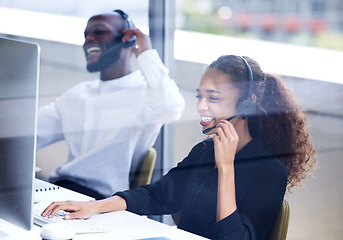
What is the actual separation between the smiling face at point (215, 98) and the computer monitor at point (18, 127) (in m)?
0.76

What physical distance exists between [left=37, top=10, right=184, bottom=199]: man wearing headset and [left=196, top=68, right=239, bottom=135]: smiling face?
1.50 feet

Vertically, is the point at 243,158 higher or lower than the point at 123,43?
lower

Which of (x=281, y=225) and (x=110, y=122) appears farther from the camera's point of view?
(x=110, y=122)

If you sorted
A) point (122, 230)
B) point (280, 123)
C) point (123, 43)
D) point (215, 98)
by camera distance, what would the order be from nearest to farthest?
point (122, 230) → point (280, 123) → point (215, 98) → point (123, 43)

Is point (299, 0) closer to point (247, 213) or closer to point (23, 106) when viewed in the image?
point (247, 213)

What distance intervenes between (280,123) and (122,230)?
0.61 metres

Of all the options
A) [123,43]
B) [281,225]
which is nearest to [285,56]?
[281,225]

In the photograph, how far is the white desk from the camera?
4.78ft

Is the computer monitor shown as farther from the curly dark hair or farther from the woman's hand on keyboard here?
the curly dark hair

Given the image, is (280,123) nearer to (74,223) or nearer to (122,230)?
(122,230)

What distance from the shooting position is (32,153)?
123 centimetres

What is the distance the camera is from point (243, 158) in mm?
1771

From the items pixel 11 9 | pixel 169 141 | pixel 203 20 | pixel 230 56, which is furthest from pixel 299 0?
pixel 11 9

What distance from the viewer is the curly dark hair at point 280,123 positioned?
1730mm
